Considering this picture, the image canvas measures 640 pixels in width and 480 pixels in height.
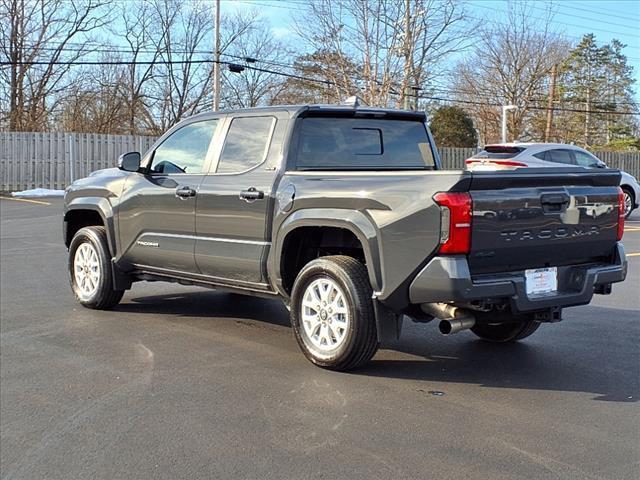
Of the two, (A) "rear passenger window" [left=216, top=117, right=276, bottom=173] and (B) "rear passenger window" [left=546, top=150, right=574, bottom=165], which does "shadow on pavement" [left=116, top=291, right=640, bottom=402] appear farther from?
(B) "rear passenger window" [left=546, top=150, right=574, bottom=165]

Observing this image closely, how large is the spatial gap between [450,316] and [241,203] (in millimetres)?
1906

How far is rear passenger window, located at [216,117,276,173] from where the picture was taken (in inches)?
222

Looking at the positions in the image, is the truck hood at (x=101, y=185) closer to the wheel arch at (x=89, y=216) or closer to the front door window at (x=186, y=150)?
the wheel arch at (x=89, y=216)

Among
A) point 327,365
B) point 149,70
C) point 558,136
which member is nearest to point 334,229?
point 327,365

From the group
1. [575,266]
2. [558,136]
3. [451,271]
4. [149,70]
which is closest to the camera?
[451,271]

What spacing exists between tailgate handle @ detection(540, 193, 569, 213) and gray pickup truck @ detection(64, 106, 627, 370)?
0.02 m

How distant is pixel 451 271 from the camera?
4.21 m

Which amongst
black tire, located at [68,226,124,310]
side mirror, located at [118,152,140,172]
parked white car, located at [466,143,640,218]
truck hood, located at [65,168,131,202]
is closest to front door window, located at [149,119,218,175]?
side mirror, located at [118,152,140,172]

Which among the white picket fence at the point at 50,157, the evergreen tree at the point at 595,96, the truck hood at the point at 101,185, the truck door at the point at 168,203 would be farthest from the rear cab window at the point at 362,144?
the evergreen tree at the point at 595,96

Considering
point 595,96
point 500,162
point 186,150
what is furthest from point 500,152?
point 595,96

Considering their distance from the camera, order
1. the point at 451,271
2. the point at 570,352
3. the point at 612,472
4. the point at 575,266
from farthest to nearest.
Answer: the point at 570,352 → the point at 575,266 → the point at 451,271 → the point at 612,472

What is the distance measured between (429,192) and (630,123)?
5442cm

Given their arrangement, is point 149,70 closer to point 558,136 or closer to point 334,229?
point 558,136

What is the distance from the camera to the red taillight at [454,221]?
163 inches
